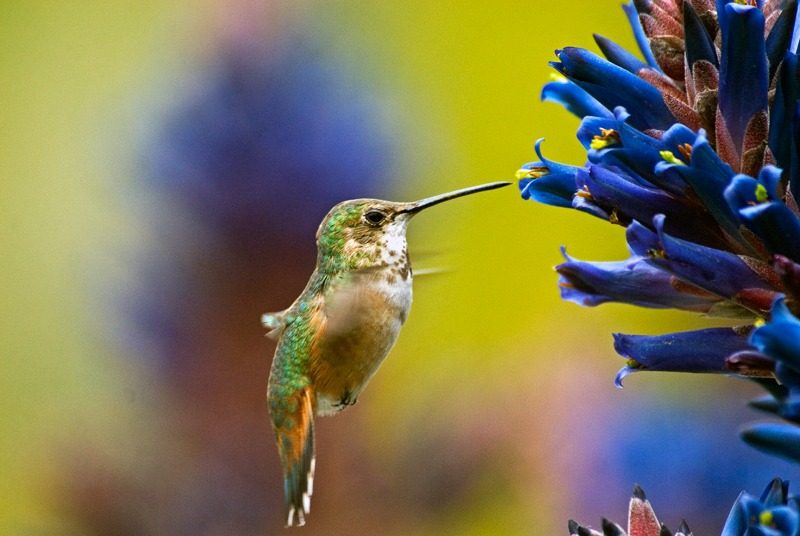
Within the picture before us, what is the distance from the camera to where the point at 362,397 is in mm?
3475

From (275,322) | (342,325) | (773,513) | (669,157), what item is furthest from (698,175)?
(275,322)

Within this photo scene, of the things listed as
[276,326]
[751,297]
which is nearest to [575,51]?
[751,297]

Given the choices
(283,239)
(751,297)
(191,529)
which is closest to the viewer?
(751,297)

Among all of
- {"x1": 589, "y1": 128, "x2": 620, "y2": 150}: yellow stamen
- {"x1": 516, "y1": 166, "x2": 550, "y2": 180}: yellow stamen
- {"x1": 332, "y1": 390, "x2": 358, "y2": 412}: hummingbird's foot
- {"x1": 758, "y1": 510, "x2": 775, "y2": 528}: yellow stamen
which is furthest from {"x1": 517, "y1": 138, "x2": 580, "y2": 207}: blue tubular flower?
{"x1": 332, "y1": 390, "x2": 358, "y2": 412}: hummingbird's foot

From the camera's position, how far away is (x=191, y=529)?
3.07 metres

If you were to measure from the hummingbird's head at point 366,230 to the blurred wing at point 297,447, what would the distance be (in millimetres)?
410

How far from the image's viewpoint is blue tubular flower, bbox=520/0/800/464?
125 centimetres

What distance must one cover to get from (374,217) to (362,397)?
42.2 inches

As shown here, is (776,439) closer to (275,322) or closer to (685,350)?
(685,350)

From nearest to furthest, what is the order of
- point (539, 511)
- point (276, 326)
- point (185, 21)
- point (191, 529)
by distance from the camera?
point (276, 326)
point (191, 529)
point (539, 511)
point (185, 21)

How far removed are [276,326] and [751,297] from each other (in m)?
1.75

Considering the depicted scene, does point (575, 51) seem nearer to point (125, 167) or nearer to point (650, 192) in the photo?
point (650, 192)

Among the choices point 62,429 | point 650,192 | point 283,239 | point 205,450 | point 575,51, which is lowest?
point 650,192

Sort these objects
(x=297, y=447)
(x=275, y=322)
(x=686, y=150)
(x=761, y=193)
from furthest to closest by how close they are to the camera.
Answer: (x=275, y=322), (x=297, y=447), (x=686, y=150), (x=761, y=193)
